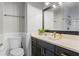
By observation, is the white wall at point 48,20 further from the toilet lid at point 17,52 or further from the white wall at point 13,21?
the toilet lid at point 17,52

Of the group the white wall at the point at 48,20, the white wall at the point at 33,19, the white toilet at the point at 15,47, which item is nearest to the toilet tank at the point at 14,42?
the white toilet at the point at 15,47

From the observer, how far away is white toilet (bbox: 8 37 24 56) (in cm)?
126

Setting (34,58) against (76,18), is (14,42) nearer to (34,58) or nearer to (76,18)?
(34,58)

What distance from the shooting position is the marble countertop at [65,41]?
111cm

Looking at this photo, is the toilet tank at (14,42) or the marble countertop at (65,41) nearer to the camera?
the marble countertop at (65,41)

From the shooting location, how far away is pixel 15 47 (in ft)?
4.27

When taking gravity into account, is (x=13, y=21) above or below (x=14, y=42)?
above

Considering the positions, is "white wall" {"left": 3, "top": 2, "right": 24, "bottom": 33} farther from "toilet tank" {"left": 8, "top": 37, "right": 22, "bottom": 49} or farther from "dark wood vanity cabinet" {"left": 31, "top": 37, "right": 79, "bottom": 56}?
"dark wood vanity cabinet" {"left": 31, "top": 37, "right": 79, "bottom": 56}

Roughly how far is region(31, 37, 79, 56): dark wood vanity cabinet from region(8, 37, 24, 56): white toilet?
0.14 m

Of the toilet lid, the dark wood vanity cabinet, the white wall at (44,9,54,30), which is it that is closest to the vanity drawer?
the dark wood vanity cabinet

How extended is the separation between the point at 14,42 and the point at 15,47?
0.19 ft

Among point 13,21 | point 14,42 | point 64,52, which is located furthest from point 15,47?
point 64,52

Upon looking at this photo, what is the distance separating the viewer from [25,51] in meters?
1.28

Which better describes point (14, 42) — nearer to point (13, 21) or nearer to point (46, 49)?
point (13, 21)
